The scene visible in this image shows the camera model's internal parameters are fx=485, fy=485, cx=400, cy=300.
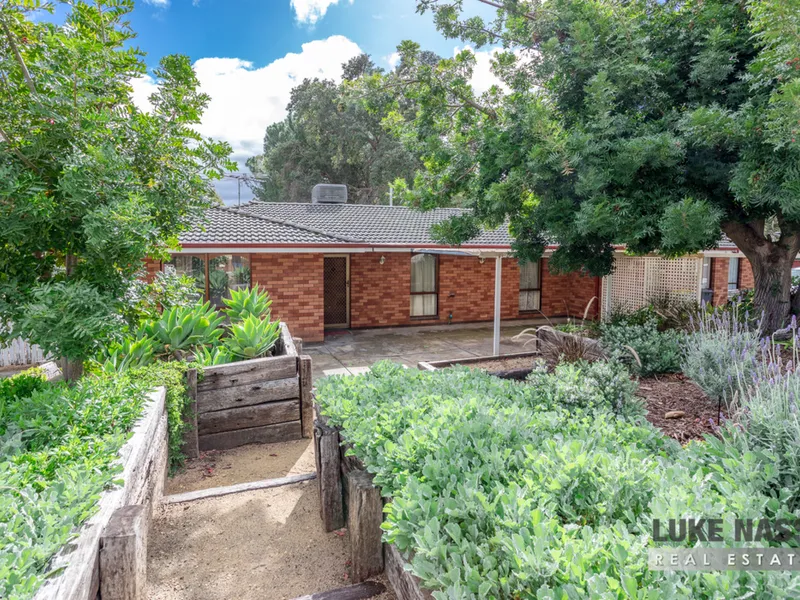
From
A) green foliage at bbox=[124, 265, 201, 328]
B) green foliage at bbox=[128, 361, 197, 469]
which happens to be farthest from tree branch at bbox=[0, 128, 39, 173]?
green foliage at bbox=[128, 361, 197, 469]

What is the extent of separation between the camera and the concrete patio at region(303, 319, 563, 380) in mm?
10172

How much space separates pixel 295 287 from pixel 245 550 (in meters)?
8.94

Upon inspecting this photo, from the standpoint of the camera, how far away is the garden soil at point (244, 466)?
469cm

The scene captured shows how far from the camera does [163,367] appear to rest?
4867 millimetres

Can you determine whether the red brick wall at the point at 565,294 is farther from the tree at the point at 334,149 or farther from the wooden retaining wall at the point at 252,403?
the tree at the point at 334,149

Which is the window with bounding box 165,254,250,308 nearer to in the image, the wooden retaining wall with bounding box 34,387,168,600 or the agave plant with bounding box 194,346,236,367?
the agave plant with bounding box 194,346,236,367

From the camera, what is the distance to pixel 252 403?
217 inches

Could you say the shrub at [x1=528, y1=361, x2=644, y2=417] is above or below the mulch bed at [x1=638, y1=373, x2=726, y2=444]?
above

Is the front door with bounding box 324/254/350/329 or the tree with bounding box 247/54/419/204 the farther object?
the tree with bounding box 247/54/419/204

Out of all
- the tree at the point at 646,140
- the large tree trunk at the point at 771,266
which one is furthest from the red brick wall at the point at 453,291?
the large tree trunk at the point at 771,266

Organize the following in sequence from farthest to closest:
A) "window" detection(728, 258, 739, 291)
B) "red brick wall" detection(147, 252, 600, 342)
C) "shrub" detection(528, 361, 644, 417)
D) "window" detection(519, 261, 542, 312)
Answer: "window" detection(728, 258, 739, 291)
"window" detection(519, 261, 542, 312)
"red brick wall" detection(147, 252, 600, 342)
"shrub" detection(528, 361, 644, 417)

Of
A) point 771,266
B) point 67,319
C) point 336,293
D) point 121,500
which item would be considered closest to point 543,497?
point 121,500

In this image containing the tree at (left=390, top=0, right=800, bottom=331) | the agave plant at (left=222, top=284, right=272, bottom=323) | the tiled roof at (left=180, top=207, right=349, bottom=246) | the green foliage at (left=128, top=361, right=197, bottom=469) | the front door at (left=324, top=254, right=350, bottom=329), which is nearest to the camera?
the green foliage at (left=128, top=361, right=197, bottom=469)

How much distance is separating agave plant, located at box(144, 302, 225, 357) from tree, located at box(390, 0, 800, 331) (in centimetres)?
371
